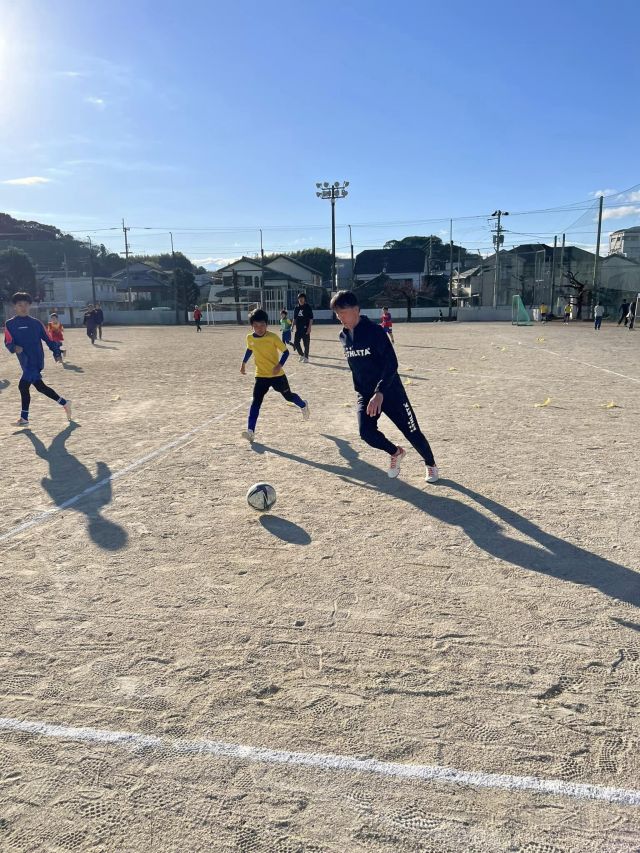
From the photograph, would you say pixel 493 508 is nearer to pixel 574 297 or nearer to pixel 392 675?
pixel 392 675

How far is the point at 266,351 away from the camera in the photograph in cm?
795

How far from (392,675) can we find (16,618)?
2405 mm

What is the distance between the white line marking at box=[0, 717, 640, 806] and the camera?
2.23m

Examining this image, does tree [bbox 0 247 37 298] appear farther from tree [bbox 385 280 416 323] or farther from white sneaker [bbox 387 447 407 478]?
white sneaker [bbox 387 447 407 478]

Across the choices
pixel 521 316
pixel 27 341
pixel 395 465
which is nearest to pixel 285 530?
pixel 395 465

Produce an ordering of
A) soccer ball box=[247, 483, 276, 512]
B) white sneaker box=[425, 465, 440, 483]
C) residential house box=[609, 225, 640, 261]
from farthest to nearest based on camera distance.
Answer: residential house box=[609, 225, 640, 261], white sneaker box=[425, 465, 440, 483], soccer ball box=[247, 483, 276, 512]

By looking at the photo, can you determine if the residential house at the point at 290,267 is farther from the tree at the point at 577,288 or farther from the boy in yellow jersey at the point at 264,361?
the boy in yellow jersey at the point at 264,361

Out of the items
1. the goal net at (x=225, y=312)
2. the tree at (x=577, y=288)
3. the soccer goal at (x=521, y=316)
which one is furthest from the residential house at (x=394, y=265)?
the soccer goal at (x=521, y=316)

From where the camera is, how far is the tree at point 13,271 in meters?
70.1

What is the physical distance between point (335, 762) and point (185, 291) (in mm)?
69344

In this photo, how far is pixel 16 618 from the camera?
360 centimetres

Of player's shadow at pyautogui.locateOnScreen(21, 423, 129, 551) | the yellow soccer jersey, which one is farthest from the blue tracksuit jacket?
the yellow soccer jersey

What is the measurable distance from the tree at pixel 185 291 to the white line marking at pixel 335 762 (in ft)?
199

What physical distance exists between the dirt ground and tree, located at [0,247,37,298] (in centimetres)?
7415
